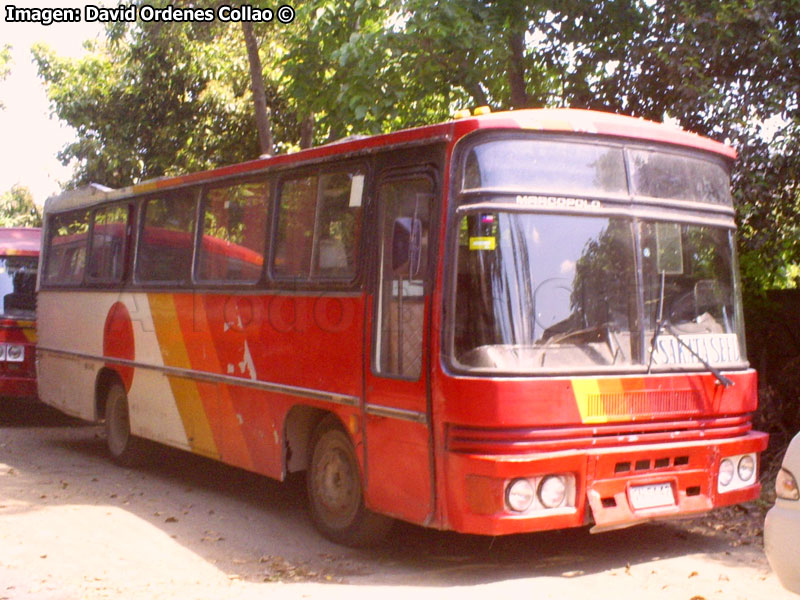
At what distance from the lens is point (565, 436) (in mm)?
6551

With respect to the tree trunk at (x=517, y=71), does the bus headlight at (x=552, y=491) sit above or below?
below

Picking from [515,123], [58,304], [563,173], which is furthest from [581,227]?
[58,304]

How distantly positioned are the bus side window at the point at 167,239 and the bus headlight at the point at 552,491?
4.85 metres

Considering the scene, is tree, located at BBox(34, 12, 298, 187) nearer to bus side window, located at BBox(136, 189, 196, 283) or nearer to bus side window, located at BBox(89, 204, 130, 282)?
bus side window, located at BBox(89, 204, 130, 282)

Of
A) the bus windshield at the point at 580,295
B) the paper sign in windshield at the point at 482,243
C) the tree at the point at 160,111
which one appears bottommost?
the bus windshield at the point at 580,295

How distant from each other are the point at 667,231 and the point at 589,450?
1.58 metres

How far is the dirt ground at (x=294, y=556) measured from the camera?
6.61 metres

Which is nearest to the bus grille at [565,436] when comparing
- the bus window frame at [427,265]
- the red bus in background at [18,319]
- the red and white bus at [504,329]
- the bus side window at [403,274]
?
the red and white bus at [504,329]

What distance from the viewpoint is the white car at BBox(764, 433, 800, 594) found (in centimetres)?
490

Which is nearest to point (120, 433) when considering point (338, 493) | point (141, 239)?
point (141, 239)

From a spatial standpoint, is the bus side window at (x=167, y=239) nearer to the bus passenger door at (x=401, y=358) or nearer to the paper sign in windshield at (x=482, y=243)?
the bus passenger door at (x=401, y=358)

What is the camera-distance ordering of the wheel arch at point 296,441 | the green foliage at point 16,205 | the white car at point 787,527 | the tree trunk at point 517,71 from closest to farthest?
the white car at point 787,527
the wheel arch at point 296,441
the tree trunk at point 517,71
the green foliage at point 16,205

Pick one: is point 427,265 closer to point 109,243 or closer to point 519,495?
point 519,495

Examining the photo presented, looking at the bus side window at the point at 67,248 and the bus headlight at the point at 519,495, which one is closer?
the bus headlight at the point at 519,495
